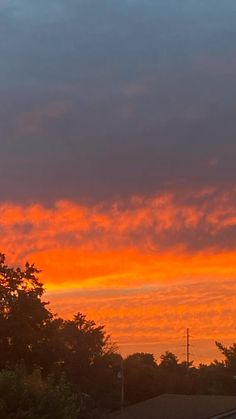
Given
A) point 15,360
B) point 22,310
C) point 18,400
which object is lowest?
point 18,400

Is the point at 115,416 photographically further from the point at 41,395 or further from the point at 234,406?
the point at 41,395

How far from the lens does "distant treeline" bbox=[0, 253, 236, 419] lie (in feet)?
88.4

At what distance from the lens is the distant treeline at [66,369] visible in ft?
88.4

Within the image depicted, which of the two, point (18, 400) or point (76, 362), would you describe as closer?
point (18, 400)

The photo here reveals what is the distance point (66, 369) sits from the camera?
227 ft

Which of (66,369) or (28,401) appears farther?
(66,369)

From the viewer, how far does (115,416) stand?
77125 millimetres

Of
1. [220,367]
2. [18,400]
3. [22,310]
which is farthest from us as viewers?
[220,367]

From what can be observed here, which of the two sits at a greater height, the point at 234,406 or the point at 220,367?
the point at 220,367

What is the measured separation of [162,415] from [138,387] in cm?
3864

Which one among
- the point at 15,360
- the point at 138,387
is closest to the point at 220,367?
the point at 138,387

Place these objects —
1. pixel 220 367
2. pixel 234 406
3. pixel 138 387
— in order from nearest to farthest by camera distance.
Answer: pixel 234 406, pixel 138 387, pixel 220 367

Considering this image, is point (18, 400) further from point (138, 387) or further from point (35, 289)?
point (138, 387)

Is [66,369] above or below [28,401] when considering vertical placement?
above
